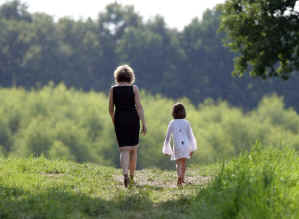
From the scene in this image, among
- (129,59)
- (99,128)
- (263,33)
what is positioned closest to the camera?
(263,33)

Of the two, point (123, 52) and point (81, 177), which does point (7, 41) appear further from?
point (81, 177)

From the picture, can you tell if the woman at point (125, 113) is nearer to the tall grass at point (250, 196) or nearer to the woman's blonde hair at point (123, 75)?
the woman's blonde hair at point (123, 75)

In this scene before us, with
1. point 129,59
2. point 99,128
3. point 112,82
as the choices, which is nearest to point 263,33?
point 99,128

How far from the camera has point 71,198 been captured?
25.5ft

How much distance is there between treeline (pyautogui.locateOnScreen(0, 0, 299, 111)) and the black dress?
5735cm

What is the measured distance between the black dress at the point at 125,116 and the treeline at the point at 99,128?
104ft

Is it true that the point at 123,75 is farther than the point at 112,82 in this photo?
No

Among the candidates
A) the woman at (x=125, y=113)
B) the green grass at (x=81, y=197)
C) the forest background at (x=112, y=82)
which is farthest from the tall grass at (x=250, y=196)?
the forest background at (x=112, y=82)

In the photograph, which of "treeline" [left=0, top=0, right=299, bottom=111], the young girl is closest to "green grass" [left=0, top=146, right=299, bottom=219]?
the young girl

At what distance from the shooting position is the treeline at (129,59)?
6694 centimetres

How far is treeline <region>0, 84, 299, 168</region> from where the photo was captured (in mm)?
42781

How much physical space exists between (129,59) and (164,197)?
62699 mm

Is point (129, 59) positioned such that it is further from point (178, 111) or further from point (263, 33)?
point (178, 111)

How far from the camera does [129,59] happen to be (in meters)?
70.8
